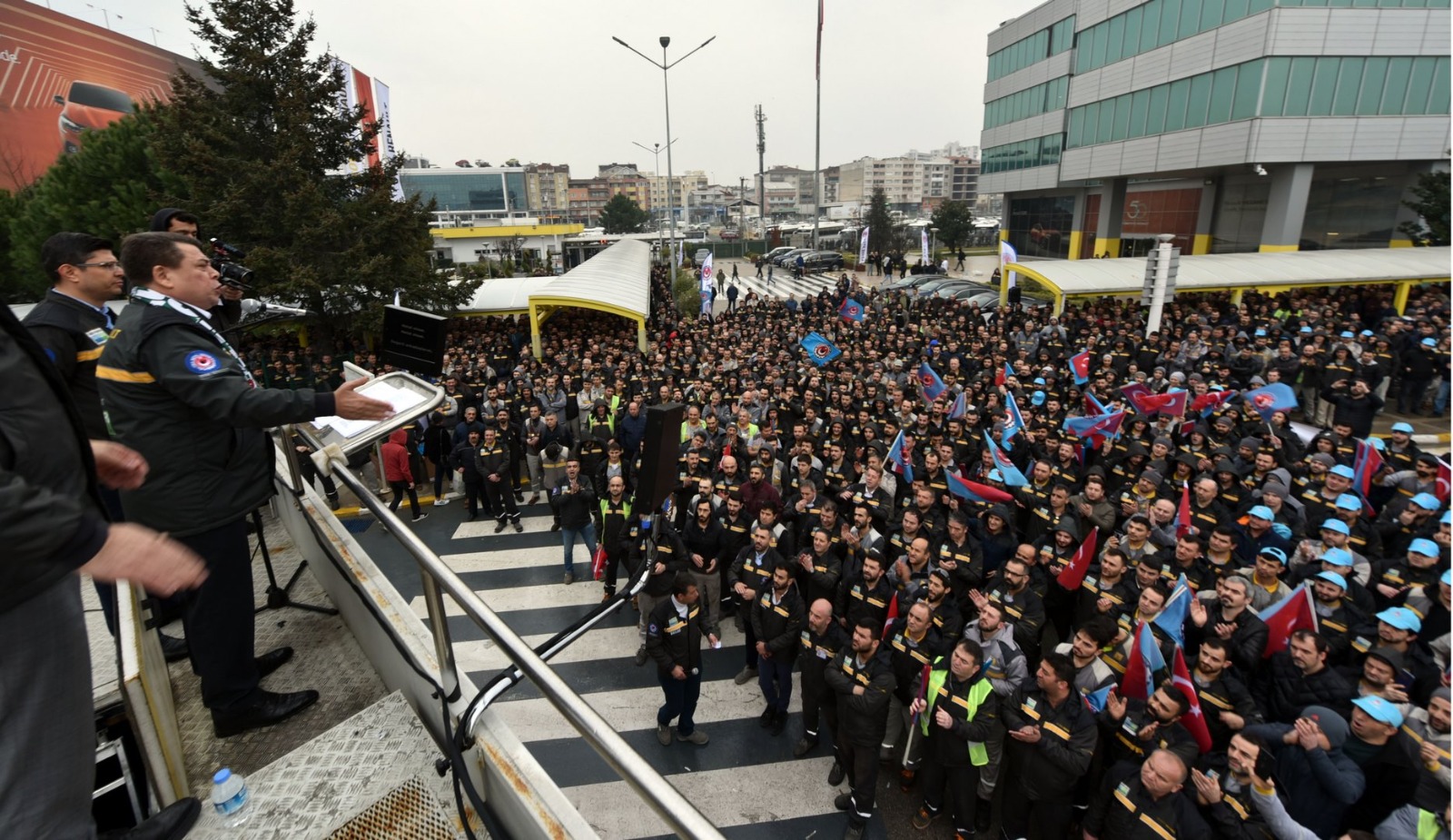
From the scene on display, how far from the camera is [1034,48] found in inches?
1583

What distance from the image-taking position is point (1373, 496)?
8.28 m

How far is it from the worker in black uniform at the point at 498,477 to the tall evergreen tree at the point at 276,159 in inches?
392

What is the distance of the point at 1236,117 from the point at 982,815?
33.3m

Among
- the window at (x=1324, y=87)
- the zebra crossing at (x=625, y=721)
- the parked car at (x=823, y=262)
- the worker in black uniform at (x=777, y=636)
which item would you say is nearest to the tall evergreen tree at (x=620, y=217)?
the parked car at (x=823, y=262)

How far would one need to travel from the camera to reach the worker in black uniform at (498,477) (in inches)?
400

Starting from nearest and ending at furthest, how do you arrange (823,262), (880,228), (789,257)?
(823,262) → (880,228) → (789,257)

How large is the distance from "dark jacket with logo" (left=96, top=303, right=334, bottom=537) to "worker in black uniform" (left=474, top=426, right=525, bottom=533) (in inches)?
316

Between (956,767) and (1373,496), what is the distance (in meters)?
7.38

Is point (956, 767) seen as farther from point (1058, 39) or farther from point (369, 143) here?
point (1058, 39)

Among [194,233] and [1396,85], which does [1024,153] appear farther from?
[194,233]

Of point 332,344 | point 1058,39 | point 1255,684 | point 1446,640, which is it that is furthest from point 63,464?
point 1058,39

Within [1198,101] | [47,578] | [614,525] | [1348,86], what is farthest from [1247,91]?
[47,578]

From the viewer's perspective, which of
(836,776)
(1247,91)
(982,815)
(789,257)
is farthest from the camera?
(789,257)

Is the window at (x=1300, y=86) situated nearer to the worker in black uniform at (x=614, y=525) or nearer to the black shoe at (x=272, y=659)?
the worker in black uniform at (x=614, y=525)
